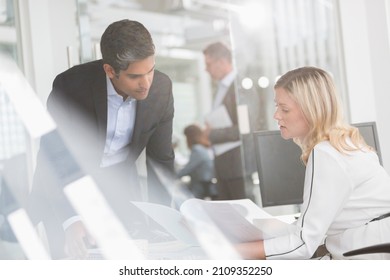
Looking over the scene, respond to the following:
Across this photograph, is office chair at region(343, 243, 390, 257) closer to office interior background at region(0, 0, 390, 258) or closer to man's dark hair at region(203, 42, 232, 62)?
office interior background at region(0, 0, 390, 258)

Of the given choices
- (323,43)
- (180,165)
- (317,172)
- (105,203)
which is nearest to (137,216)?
(105,203)

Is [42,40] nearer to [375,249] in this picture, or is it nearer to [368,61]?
[368,61]

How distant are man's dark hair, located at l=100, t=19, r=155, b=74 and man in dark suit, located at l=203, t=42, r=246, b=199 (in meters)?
2.08

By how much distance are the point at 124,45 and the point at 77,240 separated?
0.77 m

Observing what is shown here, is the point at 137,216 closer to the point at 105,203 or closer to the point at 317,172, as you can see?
the point at 105,203

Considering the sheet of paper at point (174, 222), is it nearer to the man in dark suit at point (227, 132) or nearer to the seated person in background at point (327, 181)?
the seated person in background at point (327, 181)

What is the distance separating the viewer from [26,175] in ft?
8.96

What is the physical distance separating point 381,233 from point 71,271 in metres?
1.20

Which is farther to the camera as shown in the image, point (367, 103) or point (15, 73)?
point (367, 103)

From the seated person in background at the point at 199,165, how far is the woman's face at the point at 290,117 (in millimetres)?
3143

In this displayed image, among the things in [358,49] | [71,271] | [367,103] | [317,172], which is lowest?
[71,271]

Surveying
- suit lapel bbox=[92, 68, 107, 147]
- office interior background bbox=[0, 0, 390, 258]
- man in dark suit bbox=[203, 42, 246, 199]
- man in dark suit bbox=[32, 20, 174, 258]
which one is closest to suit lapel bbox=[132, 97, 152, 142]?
man in dark suit bbox=[32, 20, 174, 258]

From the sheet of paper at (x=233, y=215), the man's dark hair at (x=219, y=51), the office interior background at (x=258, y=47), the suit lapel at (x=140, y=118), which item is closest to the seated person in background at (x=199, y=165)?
the office interior background at (x=258, y=47)

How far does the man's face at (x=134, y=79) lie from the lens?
2.38 m
